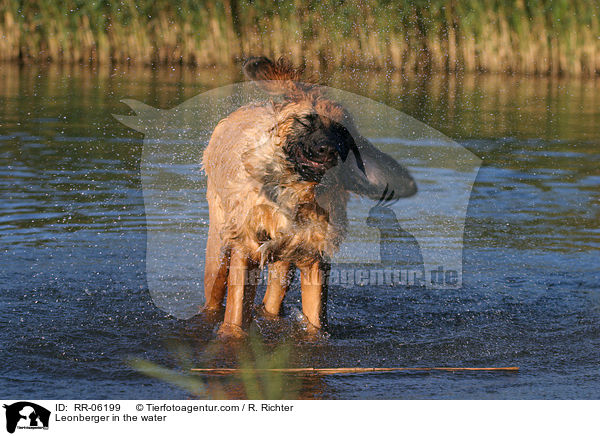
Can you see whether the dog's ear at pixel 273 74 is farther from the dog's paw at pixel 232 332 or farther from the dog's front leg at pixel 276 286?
the dog's paw at pixel 232 332

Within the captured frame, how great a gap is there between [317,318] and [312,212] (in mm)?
972

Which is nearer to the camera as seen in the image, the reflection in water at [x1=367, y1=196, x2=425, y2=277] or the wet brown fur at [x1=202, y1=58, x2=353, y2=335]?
the wet brown fur at [x1=202, y1=58, x2=353, y2=335]

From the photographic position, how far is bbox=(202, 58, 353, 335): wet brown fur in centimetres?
516

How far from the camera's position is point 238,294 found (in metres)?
5.82

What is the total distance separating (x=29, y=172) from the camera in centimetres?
1083

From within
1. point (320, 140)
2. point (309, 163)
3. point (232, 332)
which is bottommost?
point (232, 332)

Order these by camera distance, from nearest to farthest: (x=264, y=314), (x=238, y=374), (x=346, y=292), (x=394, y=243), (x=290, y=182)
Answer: (x=290, y=182)
(x=238, y=374)
(x=264, y=314)
(x=346, y=292)
(x=394, y=243)

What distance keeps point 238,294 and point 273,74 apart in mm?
1434

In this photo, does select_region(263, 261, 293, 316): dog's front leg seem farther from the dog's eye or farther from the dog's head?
the dog's eye

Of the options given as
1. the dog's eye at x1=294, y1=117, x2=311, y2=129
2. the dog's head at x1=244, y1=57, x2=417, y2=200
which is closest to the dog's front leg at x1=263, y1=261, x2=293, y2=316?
the dog's head at x1=244, y1=57, x2=417, y2=200

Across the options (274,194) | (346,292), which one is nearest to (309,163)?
(274,194)

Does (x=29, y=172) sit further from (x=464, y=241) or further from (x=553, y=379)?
(x=553, y=379)

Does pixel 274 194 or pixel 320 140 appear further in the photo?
pixel 274 194
